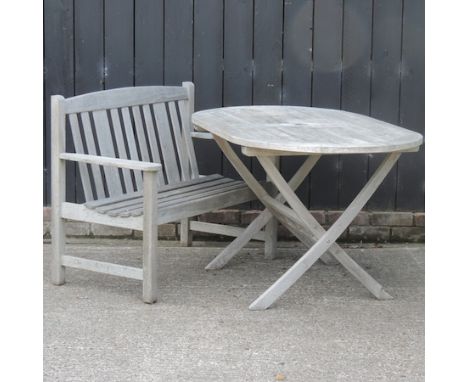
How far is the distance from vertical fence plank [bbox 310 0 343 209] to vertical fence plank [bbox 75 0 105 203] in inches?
52.3

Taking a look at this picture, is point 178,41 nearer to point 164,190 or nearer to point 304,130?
point 164,190

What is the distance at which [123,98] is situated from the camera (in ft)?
16.8

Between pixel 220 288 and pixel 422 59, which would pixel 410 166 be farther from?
pixel 220 288

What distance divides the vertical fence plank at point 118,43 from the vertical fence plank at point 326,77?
3.77ft

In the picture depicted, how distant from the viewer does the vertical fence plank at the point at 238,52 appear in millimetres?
5719

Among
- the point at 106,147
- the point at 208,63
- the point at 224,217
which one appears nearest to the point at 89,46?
the point at 208,63

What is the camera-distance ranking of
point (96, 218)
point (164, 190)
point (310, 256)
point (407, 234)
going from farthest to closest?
point (407, 234)
point (164, 190)
point (96, 218)
point (310, 256)

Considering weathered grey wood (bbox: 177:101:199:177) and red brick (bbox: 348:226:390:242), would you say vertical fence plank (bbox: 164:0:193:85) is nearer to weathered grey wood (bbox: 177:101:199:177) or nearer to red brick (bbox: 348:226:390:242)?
weathered grey wood (bbox: 177:101:199:177)

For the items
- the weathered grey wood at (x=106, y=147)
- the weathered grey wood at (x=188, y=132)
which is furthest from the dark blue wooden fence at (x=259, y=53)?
the weathered grey wood at (x=106, y=147)

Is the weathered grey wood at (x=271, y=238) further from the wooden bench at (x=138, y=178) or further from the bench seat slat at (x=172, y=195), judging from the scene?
the bench seat slat at (x=172, y=195)

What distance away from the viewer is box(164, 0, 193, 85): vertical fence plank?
5.73 metres

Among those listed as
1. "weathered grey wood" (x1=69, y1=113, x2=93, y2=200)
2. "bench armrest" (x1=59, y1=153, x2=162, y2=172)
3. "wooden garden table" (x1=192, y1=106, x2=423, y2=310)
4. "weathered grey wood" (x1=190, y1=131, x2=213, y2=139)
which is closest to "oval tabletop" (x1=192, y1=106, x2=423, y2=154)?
"wooden garden table" (x1=192, y1=106, x2=423, y2=310)

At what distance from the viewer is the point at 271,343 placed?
4039 millimetres

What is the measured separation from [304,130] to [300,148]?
0.46 m
